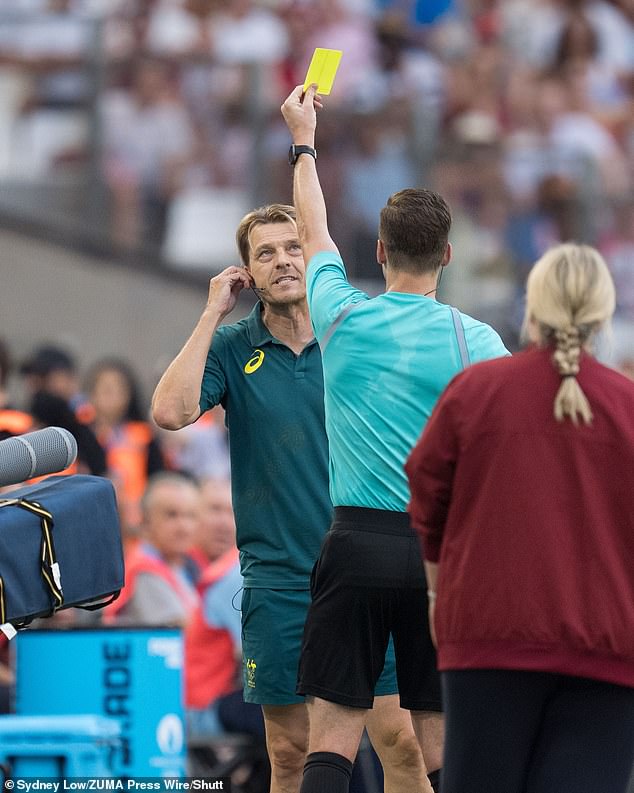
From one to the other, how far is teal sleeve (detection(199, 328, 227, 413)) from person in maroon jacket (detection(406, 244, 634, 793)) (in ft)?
4.88

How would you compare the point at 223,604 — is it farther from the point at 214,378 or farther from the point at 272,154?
the point at 272,154

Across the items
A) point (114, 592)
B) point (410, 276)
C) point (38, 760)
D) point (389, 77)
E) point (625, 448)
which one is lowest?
point (38, 760)

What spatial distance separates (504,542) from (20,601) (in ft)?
5.49

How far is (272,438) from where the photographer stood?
541 centimetres

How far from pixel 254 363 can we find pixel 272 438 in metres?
0.26

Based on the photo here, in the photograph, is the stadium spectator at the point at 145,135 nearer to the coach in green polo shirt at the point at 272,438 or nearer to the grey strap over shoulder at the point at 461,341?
the coach in green polo shirt at the point at 272,438

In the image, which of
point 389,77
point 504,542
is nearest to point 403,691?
point 504,542

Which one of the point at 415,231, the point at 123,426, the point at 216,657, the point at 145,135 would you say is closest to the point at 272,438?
the point at 415,231

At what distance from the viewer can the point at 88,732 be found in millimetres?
5309

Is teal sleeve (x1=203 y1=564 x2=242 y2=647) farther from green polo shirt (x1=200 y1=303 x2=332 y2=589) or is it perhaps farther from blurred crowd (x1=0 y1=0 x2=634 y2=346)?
blurred crowd (x1=0 y1=0 x2=634 y2=346)

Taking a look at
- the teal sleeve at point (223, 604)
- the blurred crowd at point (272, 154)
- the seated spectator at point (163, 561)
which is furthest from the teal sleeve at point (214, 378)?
the blurred crowd at point (272, 154)

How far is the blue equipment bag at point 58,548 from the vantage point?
4.96m

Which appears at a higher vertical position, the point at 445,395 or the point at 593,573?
the point at 445,395

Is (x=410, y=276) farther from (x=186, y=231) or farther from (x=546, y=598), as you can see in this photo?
(x=186, y=231)
